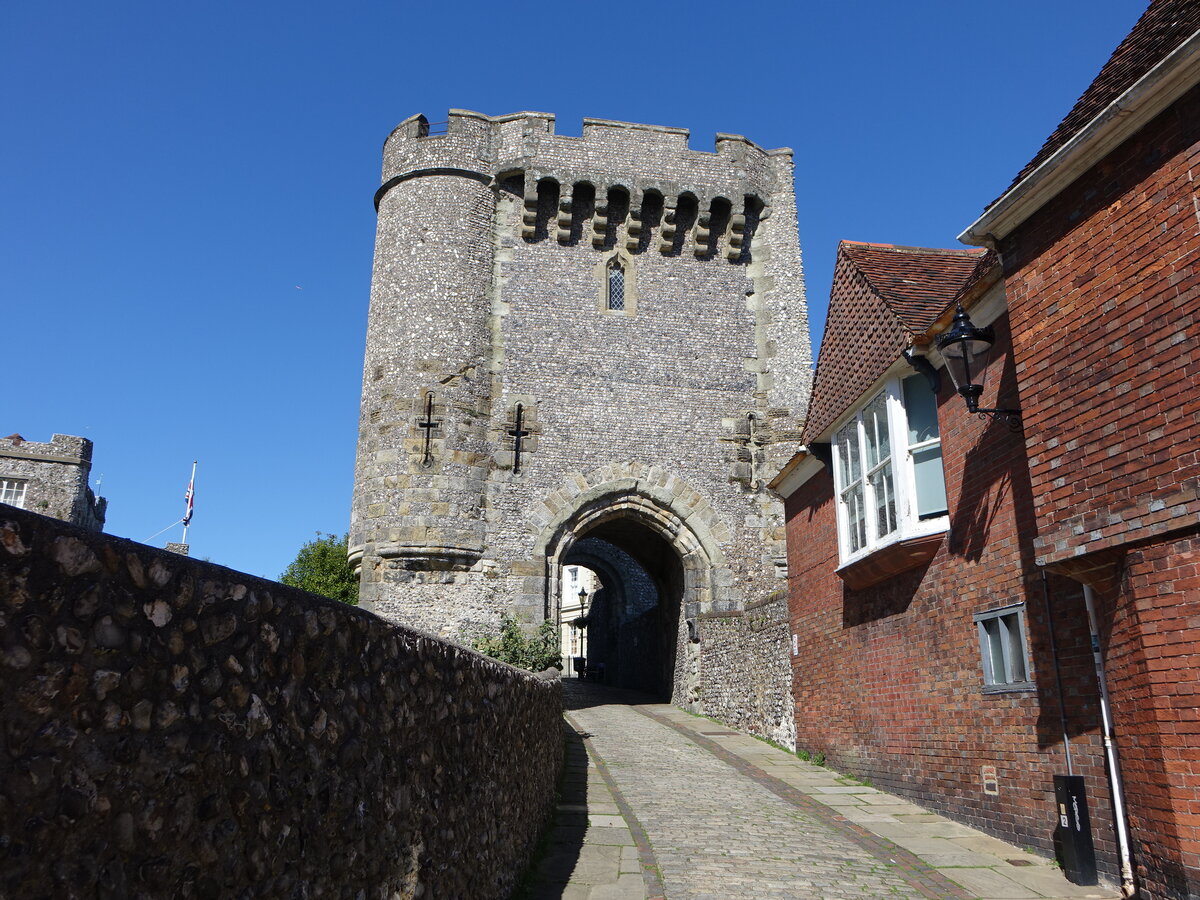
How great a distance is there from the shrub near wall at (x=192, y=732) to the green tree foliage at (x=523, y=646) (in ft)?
44.1

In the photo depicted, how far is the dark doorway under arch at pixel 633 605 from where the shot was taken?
21438 mm

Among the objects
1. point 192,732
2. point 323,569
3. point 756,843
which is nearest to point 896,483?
point 756,843

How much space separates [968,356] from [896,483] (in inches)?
81.8

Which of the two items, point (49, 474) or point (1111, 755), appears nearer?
point (1111, 755)

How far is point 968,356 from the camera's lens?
7664 millimetres

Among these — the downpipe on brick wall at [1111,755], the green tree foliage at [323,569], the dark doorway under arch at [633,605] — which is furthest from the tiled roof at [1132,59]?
the green tree foliage at [323,569]

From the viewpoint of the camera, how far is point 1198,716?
522 cm

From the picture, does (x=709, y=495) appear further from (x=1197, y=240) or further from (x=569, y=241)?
(x=1197, y=240)

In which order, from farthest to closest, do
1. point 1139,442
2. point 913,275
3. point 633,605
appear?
point 633,605 < point 913,275 < point 1139,442

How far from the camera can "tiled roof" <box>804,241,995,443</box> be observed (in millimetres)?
9922

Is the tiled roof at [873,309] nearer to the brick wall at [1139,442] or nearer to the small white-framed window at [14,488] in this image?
the brick wall at [1139,442]

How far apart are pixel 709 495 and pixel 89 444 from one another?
3024cm

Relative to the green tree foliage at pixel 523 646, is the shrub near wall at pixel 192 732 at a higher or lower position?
lower

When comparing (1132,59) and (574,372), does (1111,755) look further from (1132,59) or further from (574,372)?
(574,372)
